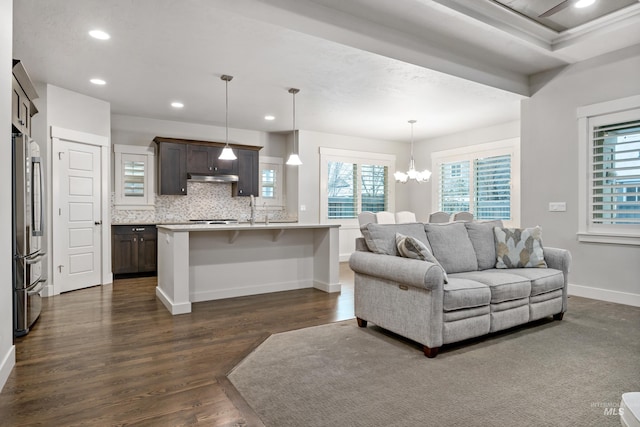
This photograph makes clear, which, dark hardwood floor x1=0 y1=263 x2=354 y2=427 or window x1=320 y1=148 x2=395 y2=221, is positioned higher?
window x1=320 y1=148 x2=395 y2=221

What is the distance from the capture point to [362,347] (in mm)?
2924

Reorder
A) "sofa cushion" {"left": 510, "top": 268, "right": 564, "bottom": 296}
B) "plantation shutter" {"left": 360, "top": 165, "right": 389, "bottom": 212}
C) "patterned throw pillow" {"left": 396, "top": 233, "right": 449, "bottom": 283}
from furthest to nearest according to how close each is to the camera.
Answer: "plantation shutter" {"left": 360, "top": 165, "right": 389, "bottom": 212}
"sofa cushion" {"left": 510, "top": 268, "right": 564, "bottom": 296}
"patterned throw pillow" {"left": 396, "top": 233, "right": 449, "bottom": 283}

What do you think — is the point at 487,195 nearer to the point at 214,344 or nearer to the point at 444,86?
the point at 444,86

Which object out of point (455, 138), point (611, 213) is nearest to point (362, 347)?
point (611, 213)

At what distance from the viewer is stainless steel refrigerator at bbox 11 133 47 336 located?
3031 mm

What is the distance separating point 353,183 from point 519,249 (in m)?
4.83

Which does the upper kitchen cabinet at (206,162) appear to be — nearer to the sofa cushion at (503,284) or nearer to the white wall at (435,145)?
the white wall at (435,145)

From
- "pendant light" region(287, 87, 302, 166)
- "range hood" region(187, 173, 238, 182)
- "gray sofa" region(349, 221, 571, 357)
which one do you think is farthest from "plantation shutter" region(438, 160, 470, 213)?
"range hood" region(187, 173, 238, 182)

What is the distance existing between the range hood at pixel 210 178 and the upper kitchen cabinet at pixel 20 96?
114 inches

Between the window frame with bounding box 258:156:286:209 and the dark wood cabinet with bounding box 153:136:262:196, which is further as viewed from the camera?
the window frame with bounding box 258:156:286:209

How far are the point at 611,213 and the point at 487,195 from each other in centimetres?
287

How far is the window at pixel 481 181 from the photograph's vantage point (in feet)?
22.2

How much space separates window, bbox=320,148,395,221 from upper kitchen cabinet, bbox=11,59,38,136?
16.3ft

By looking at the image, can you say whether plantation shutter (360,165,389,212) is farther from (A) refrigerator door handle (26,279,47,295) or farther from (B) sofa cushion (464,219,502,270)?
(A) refrigerator door handle (26,279,47,295)
